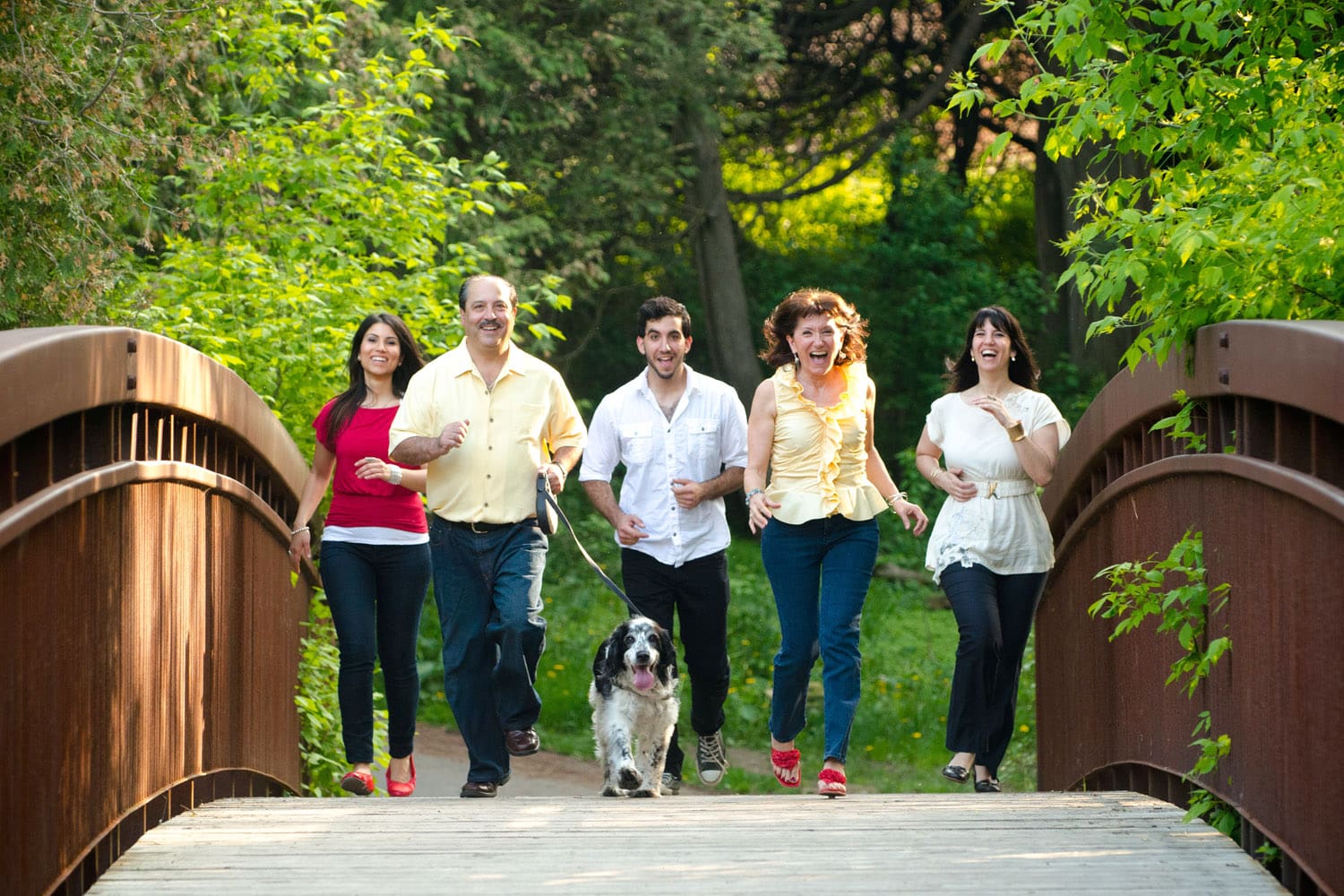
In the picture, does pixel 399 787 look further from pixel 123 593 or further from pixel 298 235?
pixel 298 235

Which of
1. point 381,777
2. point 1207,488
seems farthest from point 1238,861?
point 381,777

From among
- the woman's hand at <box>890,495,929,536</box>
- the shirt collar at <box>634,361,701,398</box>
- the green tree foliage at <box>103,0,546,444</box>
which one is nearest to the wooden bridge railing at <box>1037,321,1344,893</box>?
the woman's hand at <box>890,495,929,536</box>

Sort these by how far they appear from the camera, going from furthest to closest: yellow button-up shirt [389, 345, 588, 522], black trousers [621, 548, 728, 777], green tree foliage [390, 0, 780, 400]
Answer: green tree foliage [390, 0, 780, 400], black trousers [621, 548, 728, 777], yellow button-up shirt [389, 345, 588, 522]

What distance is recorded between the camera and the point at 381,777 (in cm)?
1423

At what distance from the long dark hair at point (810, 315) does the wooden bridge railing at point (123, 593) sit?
2161 mm

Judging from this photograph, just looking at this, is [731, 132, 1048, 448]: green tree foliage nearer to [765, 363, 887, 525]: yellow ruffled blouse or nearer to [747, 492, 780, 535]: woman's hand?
[765, 363, 887, 525]: yellow ruffled blouse

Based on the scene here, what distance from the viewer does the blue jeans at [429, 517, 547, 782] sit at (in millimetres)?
6922

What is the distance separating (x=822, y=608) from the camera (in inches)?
266

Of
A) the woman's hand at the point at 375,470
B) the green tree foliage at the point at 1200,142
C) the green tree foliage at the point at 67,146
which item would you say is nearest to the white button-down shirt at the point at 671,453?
the woman's hand at the point at 375,470

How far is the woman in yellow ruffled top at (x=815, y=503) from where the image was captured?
264 inches

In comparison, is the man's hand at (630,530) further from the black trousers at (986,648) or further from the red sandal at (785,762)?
the black trousers at (986,648)

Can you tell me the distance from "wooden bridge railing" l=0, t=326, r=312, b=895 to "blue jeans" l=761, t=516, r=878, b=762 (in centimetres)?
213

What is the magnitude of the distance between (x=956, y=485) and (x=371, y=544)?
2488 mm

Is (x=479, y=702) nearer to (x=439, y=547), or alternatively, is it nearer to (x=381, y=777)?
(x=439, y=547)
